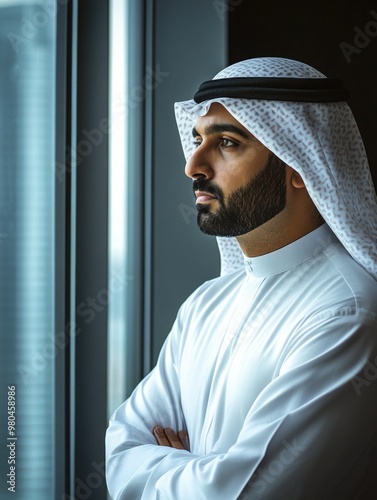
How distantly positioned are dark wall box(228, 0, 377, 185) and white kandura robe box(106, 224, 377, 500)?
1004mm

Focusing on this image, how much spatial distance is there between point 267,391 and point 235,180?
535 millimetres

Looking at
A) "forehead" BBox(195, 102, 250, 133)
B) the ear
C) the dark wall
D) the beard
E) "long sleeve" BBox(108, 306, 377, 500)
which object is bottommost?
"long sleeve" BBox(108, 306, 377, 500)

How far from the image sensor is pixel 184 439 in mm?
1855

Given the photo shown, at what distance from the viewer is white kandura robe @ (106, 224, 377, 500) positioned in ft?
4.70

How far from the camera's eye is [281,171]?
1.73 metres

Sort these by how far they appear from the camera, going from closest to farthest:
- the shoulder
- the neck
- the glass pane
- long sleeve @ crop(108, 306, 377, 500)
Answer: long sleeve @ crop(108, 306, 377, 500), the shoulder, the neck, the glass pane

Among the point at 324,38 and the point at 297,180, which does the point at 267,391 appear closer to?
the point at 297,180

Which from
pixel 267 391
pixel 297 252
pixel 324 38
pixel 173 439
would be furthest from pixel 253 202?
pixel 324 38

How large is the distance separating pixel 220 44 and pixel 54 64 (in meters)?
0.58

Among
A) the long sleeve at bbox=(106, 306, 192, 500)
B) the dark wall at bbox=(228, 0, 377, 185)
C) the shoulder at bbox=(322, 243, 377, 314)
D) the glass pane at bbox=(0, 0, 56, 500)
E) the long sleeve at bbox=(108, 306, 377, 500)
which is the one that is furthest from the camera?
the dark wall at bbox=(228, 0, 377, 185)

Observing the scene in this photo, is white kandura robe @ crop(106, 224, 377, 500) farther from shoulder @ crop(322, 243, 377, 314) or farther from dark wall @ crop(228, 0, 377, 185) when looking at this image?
dark wall @ crop(228, 0, 377, 185)

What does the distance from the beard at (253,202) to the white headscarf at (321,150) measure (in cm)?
7

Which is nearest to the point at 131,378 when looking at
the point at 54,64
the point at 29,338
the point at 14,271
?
the point at 29,338

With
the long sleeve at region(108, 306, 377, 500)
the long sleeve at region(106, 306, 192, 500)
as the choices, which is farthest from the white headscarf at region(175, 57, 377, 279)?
the long sleeve at region(106, 306, 192, 500)
